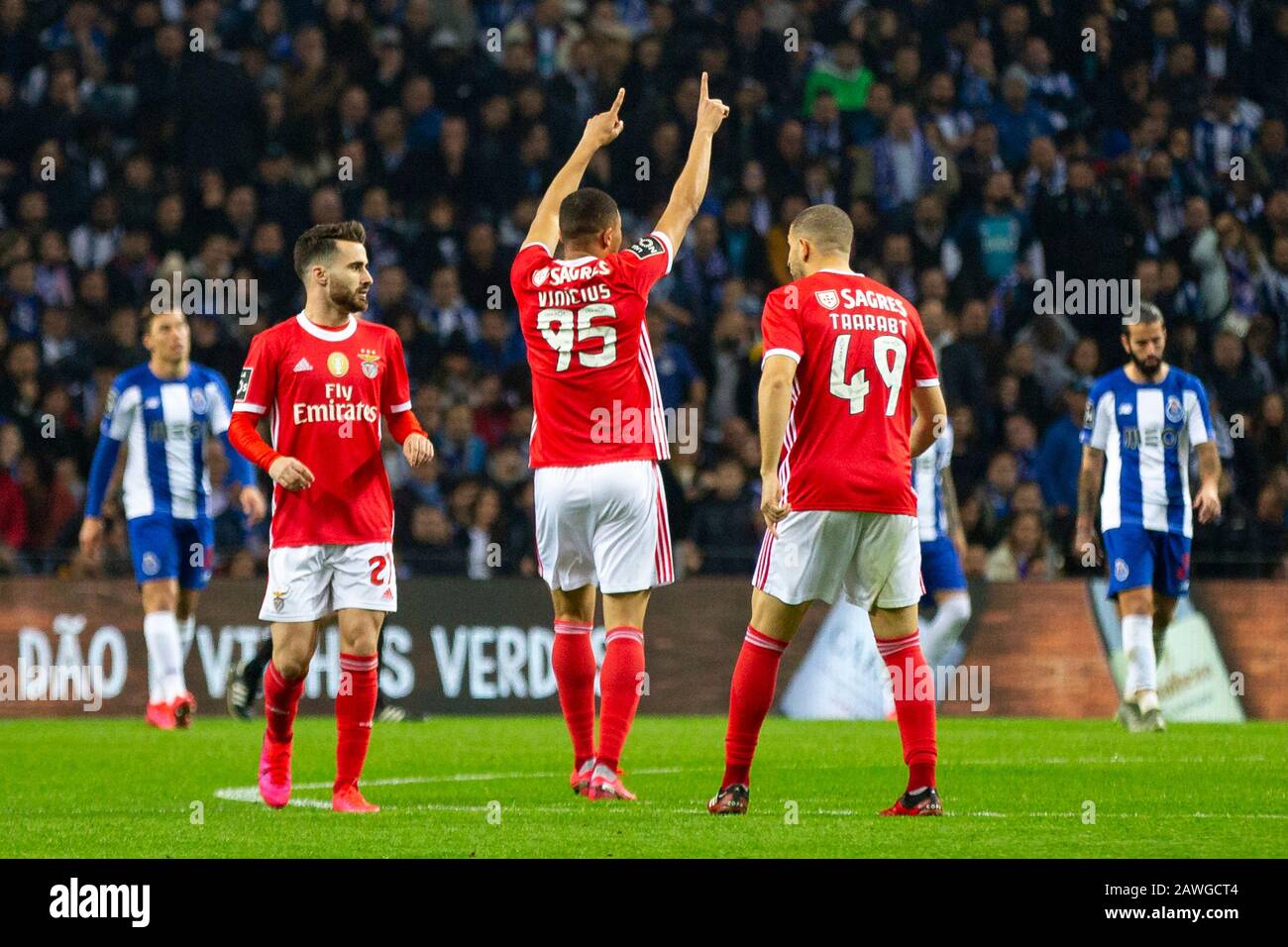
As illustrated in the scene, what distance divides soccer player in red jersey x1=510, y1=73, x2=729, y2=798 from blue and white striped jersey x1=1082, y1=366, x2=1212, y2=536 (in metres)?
5.06

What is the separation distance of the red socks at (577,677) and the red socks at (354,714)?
0.84 m

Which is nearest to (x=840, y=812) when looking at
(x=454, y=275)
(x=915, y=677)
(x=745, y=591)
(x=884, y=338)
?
(x=915, y=677)

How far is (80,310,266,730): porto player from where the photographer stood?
41.8 feet

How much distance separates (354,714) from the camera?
26.1 feet

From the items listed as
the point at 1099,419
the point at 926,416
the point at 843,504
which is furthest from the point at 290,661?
the point at 1099,419

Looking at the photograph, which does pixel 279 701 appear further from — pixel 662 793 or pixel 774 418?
pixel 774 418

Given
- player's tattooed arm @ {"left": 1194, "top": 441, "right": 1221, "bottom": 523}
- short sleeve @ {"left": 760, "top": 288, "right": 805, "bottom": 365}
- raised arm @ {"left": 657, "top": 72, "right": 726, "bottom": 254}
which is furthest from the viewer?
player's tattooed arm @ {"left": 1194, "top": 441, "right": 1221, "bottom": 523}

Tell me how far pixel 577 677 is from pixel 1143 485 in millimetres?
5303

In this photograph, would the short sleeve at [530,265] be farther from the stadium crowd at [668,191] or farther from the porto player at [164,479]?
the stadium crowd at [668,191]

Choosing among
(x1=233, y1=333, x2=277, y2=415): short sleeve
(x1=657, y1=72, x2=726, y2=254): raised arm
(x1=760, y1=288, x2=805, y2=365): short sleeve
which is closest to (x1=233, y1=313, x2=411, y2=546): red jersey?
(x1=233, y1=333, x2=277, y2=415): short sleeve

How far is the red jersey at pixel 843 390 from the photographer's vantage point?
7602mm

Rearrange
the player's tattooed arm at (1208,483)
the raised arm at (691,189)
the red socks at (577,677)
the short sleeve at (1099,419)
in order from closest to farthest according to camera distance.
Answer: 1. the raised arm at (691,189)
2. the red socks at (577,677)
3. the player's tattooed arm at (1208,483)
4. the short sleeve at (1099,419)

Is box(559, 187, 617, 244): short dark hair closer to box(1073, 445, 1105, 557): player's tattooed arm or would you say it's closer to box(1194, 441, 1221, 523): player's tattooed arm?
box(1194, 441, 1221, 523): player's tattooed arm

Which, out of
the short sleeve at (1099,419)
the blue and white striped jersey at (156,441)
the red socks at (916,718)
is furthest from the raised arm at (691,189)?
the blue and white striped jersey at (156,441)
